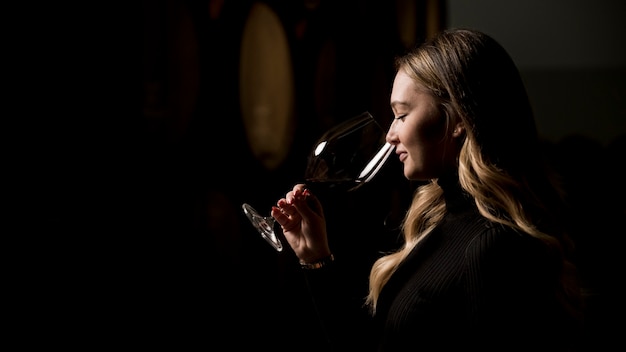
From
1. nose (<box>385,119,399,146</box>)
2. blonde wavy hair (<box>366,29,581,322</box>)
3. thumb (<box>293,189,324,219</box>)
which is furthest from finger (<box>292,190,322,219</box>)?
blonde wavy hair (<box>366,29,581,322</box>)

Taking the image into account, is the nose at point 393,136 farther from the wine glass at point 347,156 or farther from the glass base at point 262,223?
the glass base at point 262,223

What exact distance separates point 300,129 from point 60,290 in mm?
873

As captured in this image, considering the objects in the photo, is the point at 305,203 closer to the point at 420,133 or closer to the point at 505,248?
the point at 420,133

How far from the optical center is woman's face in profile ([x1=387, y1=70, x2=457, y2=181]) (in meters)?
1.07

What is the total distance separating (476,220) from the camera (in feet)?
3.47

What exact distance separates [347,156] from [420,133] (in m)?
0.17

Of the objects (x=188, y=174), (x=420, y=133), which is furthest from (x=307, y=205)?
(x=188, y=174)

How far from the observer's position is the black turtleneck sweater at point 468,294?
925 mm

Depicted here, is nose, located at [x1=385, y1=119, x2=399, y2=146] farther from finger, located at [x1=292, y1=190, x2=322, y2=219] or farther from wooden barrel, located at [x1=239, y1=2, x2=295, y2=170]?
wooden barrel, located at [x1=239, y1=2, x2=295, y2=170]

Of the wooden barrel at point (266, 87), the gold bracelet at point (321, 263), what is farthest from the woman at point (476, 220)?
the wooden barrel at point (266, 87)

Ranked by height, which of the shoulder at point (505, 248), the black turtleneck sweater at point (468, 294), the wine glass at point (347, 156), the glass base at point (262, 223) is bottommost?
the black turtleneck sweater at point (468, 294)

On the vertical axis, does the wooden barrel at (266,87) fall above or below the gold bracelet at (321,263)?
above

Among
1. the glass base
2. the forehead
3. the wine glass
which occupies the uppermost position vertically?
the forehead

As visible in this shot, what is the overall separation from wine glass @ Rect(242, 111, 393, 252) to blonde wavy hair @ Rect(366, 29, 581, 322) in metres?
0.15
